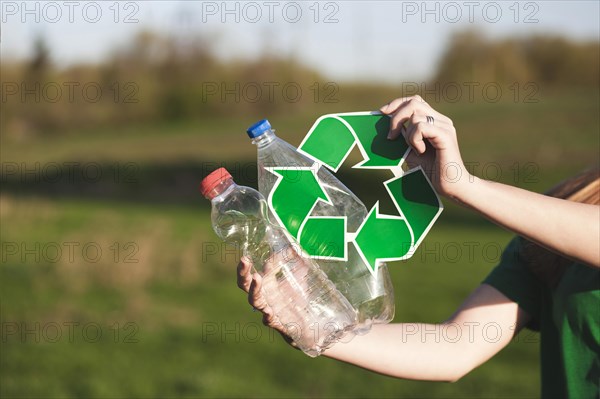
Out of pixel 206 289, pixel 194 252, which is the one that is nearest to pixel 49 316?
pixel 206 289

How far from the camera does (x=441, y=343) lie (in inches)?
77.9

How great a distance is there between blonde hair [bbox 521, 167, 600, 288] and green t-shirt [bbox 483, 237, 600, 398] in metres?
0.02

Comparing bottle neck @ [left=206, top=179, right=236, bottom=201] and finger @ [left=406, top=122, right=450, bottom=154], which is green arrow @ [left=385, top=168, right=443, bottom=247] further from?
bottle neck @ [left=206, top=179, right=236, bottom=201]

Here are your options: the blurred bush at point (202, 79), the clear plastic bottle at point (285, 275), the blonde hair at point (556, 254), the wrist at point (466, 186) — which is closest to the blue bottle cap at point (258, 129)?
the clear plastic bottle at point (285, 275)

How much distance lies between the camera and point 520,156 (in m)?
16.4

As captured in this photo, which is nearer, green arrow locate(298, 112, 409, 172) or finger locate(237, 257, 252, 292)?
finger locate(237, 257, 252, 292)

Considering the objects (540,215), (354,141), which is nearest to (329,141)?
(354,141)

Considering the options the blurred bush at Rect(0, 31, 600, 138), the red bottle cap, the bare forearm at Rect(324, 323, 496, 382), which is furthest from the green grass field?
the blurred bush at Rect(0, 31, 600, 138)

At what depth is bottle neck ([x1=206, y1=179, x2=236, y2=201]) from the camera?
5.59 ft

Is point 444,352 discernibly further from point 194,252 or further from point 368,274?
point 194,252

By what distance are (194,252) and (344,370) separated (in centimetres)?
396

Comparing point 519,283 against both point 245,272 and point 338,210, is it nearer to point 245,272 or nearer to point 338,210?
point 338,210

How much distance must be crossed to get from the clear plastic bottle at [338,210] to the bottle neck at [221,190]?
97 millimetres

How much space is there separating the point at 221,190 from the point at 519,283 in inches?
33.6
